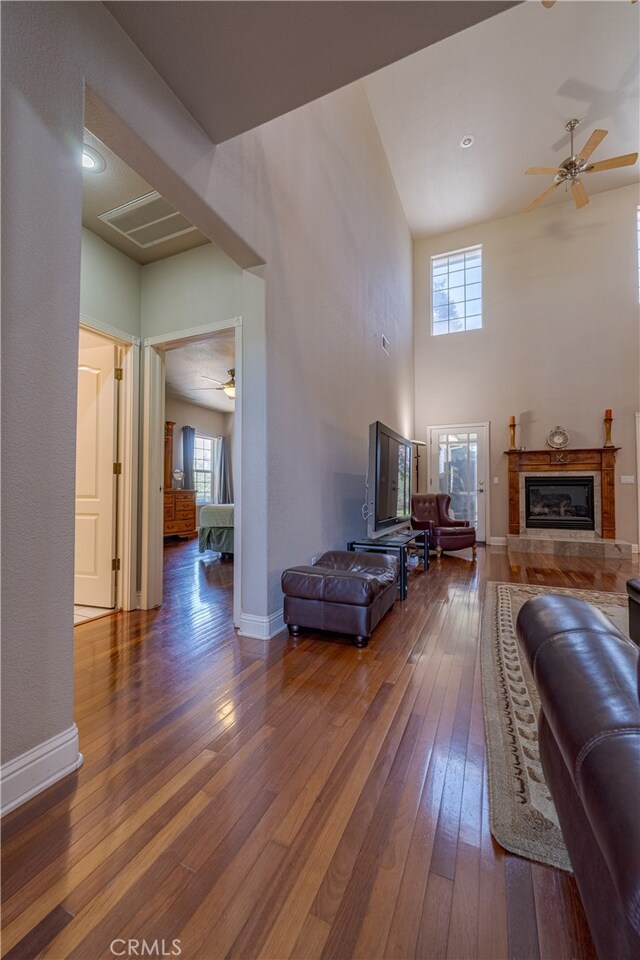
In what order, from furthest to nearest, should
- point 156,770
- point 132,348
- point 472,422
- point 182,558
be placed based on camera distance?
point 472,422 → point 182,558 → point 132,348 → point 156,770

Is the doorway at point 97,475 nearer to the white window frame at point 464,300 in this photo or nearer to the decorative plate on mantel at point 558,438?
the white window frame at point 464,300

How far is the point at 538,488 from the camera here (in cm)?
682

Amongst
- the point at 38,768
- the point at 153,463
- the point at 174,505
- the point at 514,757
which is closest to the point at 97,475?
the point at 153,463

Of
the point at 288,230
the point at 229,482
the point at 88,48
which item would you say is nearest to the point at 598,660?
the point at 88,48

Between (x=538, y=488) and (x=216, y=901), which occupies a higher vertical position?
(x=538, y=488)

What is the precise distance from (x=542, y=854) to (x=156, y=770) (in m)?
1.28

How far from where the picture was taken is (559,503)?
6715 millimetres

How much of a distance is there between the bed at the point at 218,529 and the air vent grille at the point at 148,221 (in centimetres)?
339

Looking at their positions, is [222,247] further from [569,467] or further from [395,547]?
[569,467]

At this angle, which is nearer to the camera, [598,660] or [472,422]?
[598,660]

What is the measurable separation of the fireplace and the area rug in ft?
13.5

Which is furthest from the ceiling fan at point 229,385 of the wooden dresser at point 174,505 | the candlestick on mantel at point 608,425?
the candlestick on mantel at point 608,425

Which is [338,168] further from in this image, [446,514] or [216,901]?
[216,901]

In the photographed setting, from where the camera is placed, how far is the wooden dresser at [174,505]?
7.45 meters
